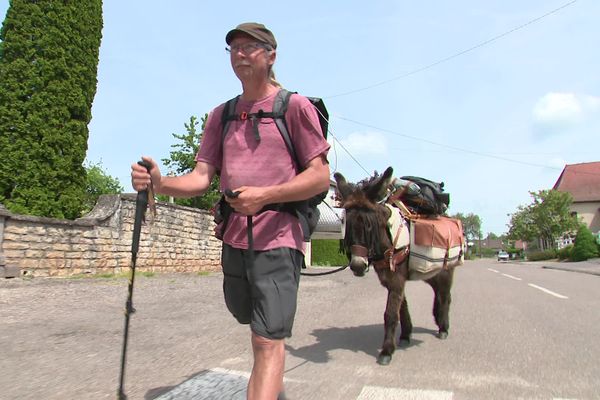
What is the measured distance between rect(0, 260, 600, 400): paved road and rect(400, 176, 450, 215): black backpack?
153cm

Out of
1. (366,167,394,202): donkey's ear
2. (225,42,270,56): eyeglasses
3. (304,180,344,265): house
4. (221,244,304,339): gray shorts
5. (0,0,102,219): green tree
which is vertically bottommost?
(221,244,304,339): gray shorts

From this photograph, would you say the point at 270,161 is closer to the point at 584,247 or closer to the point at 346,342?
the point at 346,342

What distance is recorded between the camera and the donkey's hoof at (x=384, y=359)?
450cm

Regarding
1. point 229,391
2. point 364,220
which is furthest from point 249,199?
point 364,220

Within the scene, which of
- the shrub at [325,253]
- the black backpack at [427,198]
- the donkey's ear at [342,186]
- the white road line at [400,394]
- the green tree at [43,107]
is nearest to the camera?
the white road line at [400,394]

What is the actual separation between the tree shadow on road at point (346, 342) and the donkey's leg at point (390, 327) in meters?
0.26

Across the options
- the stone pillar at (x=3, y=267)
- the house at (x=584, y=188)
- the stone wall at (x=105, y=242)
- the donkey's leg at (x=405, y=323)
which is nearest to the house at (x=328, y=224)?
the donkey's leg at (x=405, y=323)

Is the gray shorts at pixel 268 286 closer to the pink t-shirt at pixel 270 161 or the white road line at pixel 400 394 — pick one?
the pink t-shirt at pixel 270 161

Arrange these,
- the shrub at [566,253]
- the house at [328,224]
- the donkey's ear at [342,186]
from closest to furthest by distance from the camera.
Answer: the house at [328,224] < the donkey's ear at [342,186] < the shrub at [566,253]

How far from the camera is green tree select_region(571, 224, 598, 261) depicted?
4194 centimetres

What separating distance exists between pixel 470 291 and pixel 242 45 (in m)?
10.7

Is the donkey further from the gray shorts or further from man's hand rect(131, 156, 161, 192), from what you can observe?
man's hand rect(131, 156, 161, 192)

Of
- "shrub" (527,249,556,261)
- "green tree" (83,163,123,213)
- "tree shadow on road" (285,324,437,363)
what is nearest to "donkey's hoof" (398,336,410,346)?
"tree shadow on road" (285,324,437,363)

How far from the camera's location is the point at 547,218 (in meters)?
59.2
